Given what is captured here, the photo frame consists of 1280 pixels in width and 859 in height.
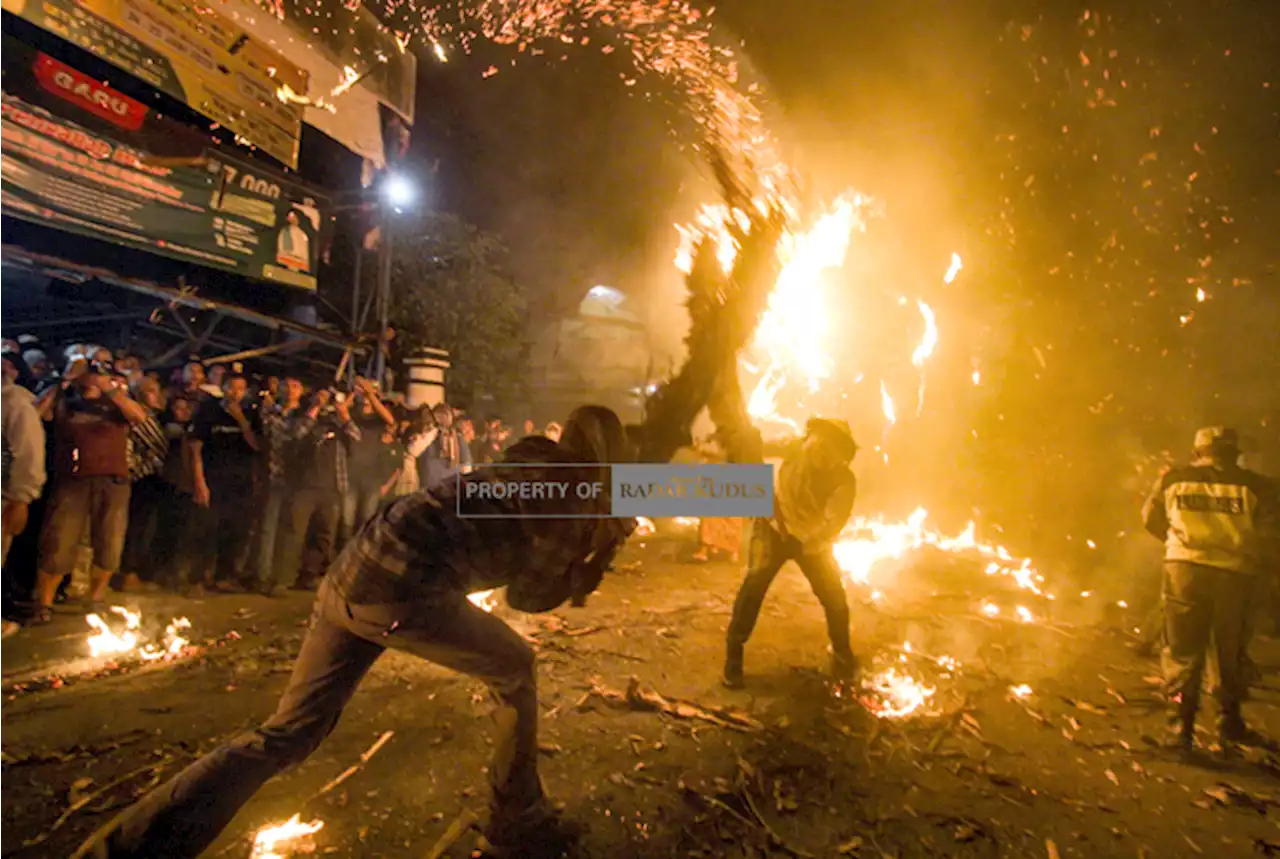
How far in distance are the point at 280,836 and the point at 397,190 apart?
1289cm

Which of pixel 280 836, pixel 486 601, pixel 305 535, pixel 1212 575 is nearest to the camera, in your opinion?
pixel 280 836

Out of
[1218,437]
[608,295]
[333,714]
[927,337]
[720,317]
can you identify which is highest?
[608,295]

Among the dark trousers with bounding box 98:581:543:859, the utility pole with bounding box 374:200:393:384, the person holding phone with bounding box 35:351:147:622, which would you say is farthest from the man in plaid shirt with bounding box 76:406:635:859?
the utility pole with bounding box 374:200:393:384

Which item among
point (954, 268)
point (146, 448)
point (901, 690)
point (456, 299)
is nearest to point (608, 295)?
point (456, 299)

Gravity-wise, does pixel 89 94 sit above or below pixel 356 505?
above

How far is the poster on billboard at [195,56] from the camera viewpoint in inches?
340

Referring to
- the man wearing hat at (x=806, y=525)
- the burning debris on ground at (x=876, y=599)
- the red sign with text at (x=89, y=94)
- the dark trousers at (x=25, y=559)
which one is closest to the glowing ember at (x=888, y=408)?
the burning debris on ground at (x=876, y=599)

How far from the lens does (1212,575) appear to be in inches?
165

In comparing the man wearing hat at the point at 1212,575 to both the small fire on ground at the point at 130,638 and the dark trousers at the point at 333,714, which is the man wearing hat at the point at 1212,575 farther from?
the small fire on ground at the point at 130,638

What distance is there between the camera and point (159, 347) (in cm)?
1123

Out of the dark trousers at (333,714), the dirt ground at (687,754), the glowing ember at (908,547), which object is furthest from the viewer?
the glowing ember at (908,547)

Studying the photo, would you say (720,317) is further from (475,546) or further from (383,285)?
(383,285)

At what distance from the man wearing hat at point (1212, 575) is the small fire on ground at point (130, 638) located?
23.9ft

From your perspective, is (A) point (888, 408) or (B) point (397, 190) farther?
(A) point (888, 408)
